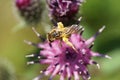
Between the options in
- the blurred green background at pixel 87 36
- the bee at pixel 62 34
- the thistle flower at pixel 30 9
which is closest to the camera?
the bee at pixel 62 34

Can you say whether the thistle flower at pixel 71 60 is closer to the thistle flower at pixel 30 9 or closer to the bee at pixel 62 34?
the bee at pixel 62 34

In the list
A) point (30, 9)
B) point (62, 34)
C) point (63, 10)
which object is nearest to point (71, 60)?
point (62, 34)

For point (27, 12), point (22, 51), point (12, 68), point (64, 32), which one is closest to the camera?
point (64, 32)

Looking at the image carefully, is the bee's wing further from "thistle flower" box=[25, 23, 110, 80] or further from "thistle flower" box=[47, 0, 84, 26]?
"thistle flower" box=[47, 0, 84, 26]

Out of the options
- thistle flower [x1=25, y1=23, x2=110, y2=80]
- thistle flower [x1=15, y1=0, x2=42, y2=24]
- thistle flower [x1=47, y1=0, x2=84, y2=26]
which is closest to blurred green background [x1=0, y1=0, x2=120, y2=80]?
thistle flower [x1=15, y1=0, x2=42, y2=24]

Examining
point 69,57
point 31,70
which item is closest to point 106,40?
point 31,70

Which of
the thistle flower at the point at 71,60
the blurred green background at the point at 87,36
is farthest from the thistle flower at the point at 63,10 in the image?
the blurred green background at the point at 87,36

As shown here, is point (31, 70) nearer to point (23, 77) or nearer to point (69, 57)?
point (23, 77)
